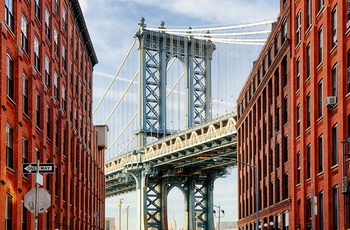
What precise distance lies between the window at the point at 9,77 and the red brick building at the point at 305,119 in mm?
14511

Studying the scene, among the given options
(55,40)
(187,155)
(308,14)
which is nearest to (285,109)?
(308,14)

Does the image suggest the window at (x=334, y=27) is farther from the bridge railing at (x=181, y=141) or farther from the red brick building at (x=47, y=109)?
the bridge railing at (x=181, y=141)

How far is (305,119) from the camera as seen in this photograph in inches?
1799

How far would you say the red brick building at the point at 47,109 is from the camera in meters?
34.9

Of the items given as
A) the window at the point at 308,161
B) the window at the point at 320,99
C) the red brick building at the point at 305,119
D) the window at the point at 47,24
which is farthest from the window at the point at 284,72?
the window at the point at 47,24

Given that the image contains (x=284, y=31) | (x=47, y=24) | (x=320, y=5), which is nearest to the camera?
(x=320, y=5)

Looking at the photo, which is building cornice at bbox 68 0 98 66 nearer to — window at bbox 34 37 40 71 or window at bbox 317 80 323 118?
window at bbox 34 37 40 71

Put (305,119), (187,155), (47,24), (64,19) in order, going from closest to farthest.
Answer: (305,119) → (47,24) → (64,19) → (187,155)

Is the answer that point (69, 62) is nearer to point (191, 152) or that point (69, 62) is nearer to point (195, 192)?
point (191, 152)

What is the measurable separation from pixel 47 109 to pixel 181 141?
194 ft

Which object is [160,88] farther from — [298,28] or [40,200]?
[40,200]

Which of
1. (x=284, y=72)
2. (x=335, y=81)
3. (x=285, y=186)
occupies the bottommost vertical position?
(x=285, y=186)

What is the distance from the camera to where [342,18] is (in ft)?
122

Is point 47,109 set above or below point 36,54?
below
